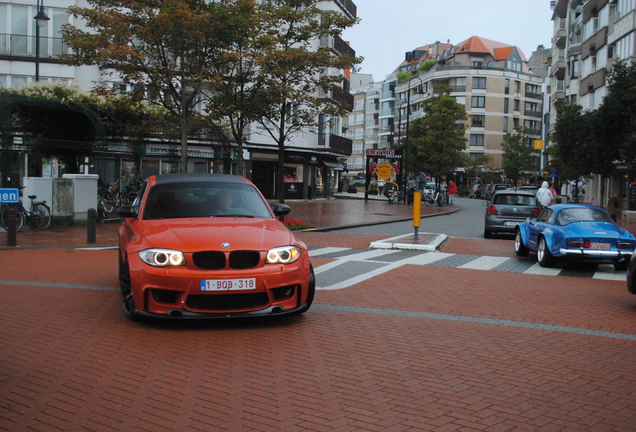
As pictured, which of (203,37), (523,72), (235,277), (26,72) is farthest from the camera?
(523,72)

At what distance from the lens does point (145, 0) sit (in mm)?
22859

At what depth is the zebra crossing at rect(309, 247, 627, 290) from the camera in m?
11.7

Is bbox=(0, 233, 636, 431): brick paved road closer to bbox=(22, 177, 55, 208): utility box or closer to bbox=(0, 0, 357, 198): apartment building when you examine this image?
bbox=(22, 177, 55, 208): utility box

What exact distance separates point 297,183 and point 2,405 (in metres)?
46.8

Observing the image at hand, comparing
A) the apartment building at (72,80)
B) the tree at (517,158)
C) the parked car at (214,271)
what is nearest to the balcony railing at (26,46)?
the apartment building at (72,80)

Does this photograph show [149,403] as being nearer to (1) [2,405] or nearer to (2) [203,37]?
(1) [2,405]

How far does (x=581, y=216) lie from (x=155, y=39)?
14.6 m

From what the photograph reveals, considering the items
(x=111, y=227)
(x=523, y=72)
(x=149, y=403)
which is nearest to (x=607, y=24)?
(x=111, y=227)

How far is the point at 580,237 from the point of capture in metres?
12.9

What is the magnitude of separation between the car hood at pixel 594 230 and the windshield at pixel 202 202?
7.08 meters

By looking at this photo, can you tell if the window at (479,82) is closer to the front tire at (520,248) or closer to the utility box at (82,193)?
the utility box at (82,193)

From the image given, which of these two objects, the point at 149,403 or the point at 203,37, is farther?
the point at 203,37

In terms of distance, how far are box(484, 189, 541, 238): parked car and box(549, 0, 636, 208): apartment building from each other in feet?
68.9

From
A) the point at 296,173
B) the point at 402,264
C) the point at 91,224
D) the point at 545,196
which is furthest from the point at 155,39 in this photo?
the point at 296,173
